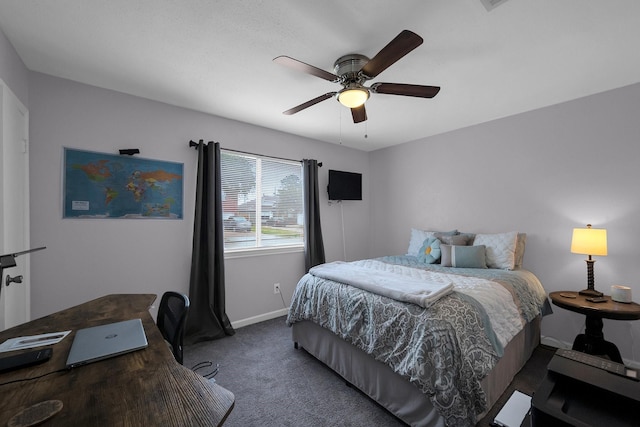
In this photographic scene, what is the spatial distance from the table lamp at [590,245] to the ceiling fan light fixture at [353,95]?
7.49ft

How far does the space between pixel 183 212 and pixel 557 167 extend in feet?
13.2

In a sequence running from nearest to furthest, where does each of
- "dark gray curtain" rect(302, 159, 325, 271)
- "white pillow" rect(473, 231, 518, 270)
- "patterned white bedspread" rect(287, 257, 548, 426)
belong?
"patterned white bedspread" rect(287, 257, 548, 426)
"white pillow" rect(473, 231, 518, 270)
"dark gray curtain" rect(302, 159, 325, 271)

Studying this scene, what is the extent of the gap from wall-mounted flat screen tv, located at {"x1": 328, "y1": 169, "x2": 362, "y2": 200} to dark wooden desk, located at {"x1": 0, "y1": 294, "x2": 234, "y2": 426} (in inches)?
126

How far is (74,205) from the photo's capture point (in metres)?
2.28

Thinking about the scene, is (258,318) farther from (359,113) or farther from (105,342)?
(359,113)

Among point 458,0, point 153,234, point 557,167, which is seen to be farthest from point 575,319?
point 153,234

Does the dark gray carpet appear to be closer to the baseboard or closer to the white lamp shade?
the baseboard

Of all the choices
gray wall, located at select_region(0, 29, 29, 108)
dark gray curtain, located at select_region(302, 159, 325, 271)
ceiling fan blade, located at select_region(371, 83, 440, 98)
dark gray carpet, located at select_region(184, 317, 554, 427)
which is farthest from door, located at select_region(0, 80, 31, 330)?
dark gray curtain, located at select_region(302, 159, 325, 271)

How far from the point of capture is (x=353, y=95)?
75.1 inches

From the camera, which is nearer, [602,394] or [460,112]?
[602,394]

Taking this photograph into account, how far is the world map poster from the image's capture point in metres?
2.28

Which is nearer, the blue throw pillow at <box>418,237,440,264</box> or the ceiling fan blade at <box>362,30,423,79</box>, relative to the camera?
the ceiling fan blade at <box>362,30,423,79</box>

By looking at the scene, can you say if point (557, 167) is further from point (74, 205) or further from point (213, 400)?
point (74, 205)

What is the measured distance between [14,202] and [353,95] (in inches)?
99.7
